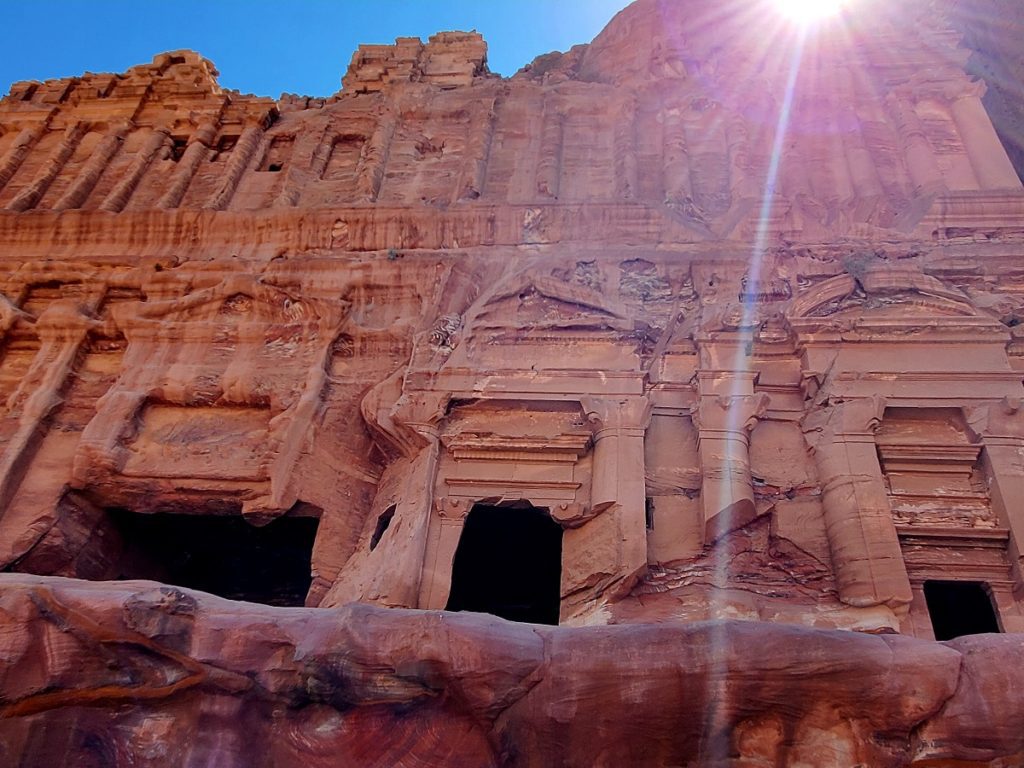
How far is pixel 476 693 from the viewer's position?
5.04 m

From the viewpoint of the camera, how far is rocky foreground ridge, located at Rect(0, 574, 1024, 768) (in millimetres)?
4934

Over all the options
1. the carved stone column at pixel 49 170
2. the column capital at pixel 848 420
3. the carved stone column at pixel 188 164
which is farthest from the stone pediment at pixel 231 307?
the column capital at pixel 848 420

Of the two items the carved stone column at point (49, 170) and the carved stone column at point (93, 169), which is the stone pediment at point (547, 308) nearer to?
the carved stone column at point (93, 169)

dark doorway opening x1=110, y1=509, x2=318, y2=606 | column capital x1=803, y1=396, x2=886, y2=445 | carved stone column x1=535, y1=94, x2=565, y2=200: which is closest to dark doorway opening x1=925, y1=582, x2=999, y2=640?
column capital x1=803, y1=396, x2=886, y2=445

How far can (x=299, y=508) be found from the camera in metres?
9.73

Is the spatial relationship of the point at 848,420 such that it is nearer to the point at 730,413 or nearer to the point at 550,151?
the point at 730,413

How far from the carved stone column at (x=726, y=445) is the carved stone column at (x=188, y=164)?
376 inches

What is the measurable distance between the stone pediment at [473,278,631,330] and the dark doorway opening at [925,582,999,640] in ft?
14.7

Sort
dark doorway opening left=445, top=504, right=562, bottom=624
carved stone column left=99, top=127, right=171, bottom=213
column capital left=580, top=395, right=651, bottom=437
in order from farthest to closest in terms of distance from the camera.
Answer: carved stone column left=99, top=127, right=171, bottom=213
dark doorway opening left=445, top=504, right=562, bottom=624
column capital left=580, top=395, right=651, bottom=437

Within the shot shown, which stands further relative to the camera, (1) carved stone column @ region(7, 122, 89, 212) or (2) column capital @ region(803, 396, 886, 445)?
(1) carved stone column @ region(7, 122, 89, 212)

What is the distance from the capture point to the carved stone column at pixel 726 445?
A: 8.43m

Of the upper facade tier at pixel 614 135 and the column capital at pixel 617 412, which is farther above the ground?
the upper facade tier at pixel 614 135

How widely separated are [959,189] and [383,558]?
372 inches

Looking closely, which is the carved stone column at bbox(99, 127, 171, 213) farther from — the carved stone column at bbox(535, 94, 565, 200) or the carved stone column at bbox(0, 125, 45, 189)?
the carved stone column at bbox(535, 94, 565, 200)
